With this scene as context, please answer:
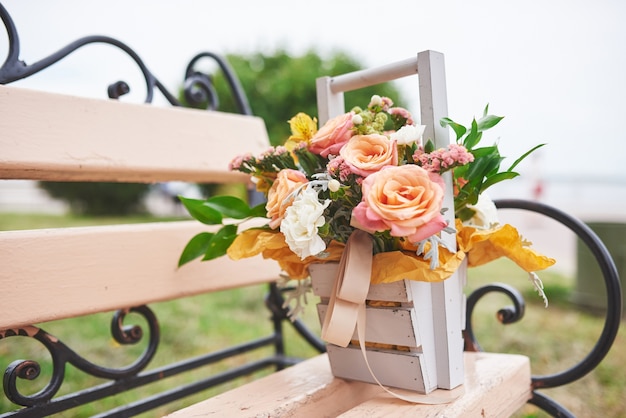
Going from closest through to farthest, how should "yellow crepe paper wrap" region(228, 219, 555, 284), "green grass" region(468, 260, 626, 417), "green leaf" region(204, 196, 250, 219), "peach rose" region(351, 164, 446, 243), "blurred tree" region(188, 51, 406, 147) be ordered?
"peach rose" region(351, 164, 446, 243) < "yellow crepe paper wrap" region(228, 219, 555, 284) < "green leaf" region(204, 196, 250, 219) < "green grass" region(468, 260, 626, 417) < "blurred tree" region(188, 51, 406, 147)

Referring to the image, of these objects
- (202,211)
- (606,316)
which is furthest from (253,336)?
(606,316)

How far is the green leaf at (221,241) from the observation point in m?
1.10

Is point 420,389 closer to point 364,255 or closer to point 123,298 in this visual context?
point 364,255

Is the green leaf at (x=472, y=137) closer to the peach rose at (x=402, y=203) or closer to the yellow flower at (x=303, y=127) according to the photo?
the peach rose at (x=402, y=203)

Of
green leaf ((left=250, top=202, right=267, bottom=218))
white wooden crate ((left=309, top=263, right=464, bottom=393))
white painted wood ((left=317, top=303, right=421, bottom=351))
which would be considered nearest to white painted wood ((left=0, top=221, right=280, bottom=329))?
green leaf ((left=250, top=202, right=267, bottom=218))

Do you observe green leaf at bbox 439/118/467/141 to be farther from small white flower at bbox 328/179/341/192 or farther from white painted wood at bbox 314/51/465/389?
small white flower at bbox 328/179/341/192

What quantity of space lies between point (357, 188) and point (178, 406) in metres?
1.52

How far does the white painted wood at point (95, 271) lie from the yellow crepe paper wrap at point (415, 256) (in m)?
0.28

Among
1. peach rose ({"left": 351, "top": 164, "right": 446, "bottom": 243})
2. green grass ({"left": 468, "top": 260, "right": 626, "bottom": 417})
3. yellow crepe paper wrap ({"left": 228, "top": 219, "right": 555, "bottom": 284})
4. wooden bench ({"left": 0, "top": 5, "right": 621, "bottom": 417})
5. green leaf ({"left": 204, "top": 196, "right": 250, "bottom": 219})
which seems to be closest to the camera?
peach rose ({"left": 351, "top": 164, "right": 446, "bottom": 243})

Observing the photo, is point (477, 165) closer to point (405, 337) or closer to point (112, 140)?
point (405, 337)

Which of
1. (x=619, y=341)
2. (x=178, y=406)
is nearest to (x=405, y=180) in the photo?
(x=178, y=406)

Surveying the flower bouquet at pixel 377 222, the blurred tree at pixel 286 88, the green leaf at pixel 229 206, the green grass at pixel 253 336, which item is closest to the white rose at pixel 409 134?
the flower bouquet at pixel 377 222

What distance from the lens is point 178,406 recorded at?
205 cm

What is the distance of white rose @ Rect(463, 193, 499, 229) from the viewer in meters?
1.03
